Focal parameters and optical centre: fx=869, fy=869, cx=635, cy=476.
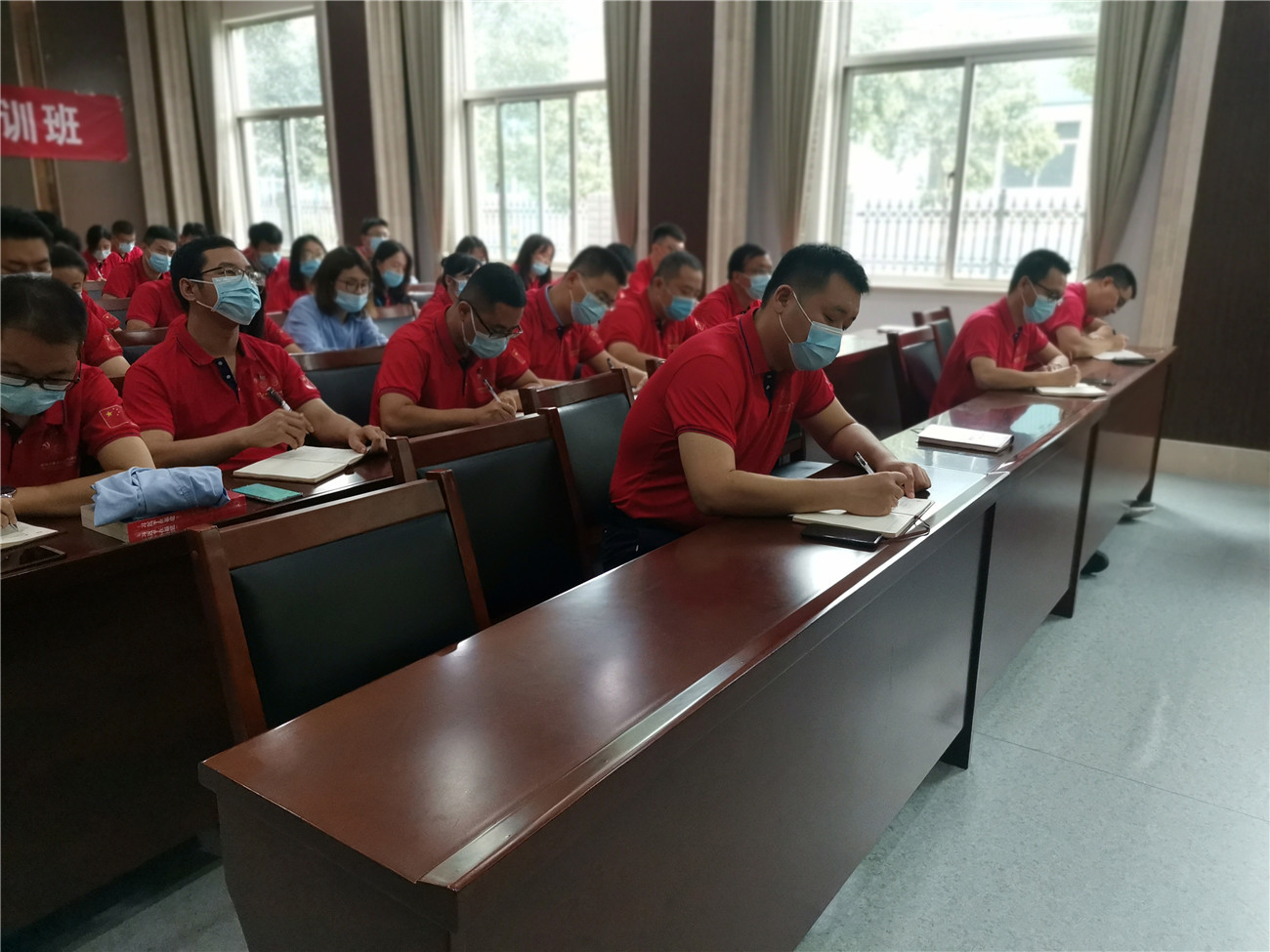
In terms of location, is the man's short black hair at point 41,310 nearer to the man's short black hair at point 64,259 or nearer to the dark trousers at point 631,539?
the dark trousers at point 631,539

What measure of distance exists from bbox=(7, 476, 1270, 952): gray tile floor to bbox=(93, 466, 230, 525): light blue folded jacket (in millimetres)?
639

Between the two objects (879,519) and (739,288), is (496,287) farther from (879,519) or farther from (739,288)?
(739,288)

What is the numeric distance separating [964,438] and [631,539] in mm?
784

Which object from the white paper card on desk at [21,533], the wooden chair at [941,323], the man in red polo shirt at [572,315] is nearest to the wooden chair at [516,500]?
the white paper card on desk at [21,533]

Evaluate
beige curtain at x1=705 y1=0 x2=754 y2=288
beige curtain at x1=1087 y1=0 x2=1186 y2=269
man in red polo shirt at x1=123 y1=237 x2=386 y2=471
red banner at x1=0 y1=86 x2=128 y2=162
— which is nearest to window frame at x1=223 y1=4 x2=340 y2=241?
red banner at x1=0 y1=86 x2=128 y2=162

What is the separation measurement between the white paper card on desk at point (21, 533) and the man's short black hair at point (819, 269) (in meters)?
1.28

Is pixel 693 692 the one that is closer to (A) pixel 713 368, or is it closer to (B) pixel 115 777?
(A) pixel 713 368

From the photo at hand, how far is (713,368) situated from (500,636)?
29.2 inches

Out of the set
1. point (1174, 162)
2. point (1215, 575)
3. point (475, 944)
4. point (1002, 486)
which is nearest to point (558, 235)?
point (1174, 162)

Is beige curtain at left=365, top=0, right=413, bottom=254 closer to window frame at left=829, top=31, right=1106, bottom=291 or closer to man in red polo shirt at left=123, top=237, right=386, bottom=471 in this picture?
window frame at left=829, top=31, right=1106, bottom=291

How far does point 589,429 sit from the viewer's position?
1903 millimetres

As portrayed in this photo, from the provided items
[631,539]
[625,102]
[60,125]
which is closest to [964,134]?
[625,102]

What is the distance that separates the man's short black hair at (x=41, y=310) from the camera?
1.45 meters

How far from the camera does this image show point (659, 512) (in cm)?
175
